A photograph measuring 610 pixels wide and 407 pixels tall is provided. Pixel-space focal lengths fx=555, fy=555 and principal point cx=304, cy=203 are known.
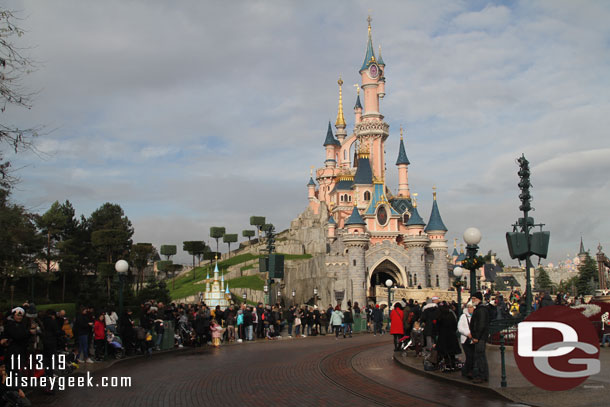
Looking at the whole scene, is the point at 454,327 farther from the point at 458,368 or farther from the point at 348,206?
the point at 348,206

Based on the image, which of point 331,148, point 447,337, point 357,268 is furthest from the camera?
point 331,148

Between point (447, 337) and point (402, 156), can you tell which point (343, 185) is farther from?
point (447, 337)

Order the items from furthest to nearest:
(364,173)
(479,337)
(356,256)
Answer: (364,173) < (356,256) < (479,337)

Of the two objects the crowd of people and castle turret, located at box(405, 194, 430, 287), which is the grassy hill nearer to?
castle turret, located at box(405, 194, 430, 287)

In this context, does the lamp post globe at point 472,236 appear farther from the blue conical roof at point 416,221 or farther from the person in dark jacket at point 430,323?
the blue conical roof at point 416,221

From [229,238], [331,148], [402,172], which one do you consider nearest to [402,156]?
[402,172]

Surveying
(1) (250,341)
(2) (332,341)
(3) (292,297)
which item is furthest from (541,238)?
(3) (292,297)

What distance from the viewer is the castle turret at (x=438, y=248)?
199ft

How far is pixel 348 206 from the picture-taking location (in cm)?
7488

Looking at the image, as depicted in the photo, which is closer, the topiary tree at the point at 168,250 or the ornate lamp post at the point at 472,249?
the ornate lamp post at the point at 472,249

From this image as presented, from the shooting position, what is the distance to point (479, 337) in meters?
11.1

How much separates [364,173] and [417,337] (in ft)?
176

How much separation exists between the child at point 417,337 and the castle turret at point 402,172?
2193 inches

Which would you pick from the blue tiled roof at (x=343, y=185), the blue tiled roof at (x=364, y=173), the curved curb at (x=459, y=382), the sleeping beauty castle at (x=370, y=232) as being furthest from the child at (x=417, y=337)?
the blue tiled roof at (x=343, y=185)
